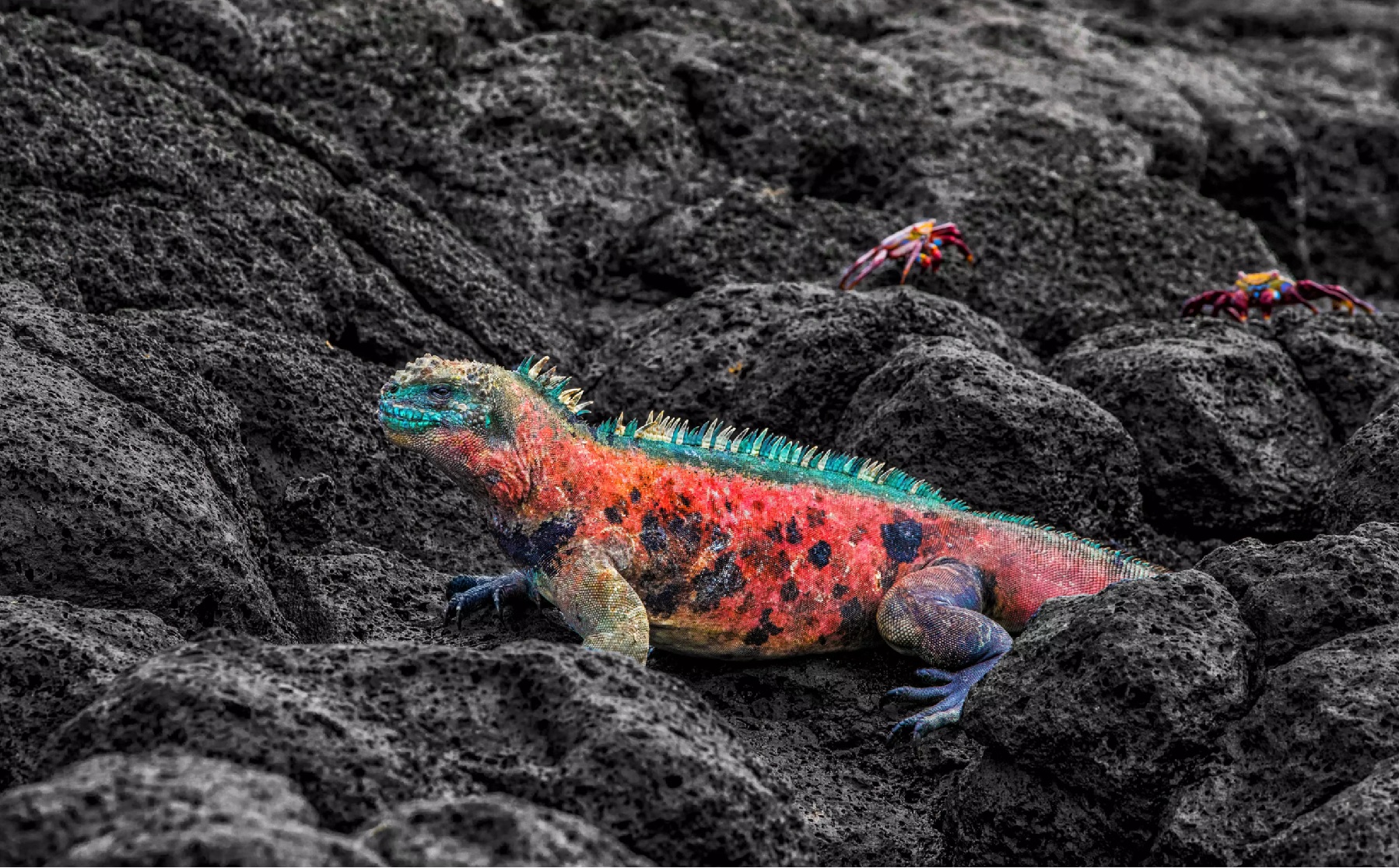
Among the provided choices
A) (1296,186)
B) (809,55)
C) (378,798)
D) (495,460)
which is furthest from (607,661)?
(1296,186)

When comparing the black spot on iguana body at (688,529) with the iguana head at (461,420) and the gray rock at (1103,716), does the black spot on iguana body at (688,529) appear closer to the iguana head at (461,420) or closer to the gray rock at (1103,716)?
the iguana head at (461,420)

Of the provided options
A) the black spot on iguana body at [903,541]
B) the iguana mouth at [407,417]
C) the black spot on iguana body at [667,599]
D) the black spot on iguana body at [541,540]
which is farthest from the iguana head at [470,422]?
the black spot on iguana body at [903,541]

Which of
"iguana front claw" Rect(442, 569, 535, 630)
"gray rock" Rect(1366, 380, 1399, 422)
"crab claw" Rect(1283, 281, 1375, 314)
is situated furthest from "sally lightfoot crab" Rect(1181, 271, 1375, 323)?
"iguana front claw" Rect(442, 569, 535, 630)

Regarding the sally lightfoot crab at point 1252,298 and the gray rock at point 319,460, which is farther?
the sally lightfoot crab at point 1252,298

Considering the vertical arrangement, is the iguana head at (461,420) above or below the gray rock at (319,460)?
above

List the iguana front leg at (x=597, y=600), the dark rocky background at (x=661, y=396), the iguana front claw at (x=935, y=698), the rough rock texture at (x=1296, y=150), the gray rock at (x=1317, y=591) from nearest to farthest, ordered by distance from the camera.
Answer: the dark rocky background at (x=661, y=396)
the gray rock at (x=1317, y=591)
the iguana front leg at (x=597, y=600)
the iguana front claw at (x=935, y=698)
the rough rock texture at (x=1296, y=150)

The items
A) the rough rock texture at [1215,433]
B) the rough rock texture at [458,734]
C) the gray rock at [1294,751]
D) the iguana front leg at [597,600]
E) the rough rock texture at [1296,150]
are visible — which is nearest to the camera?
the rough rock texture at [458,734]
